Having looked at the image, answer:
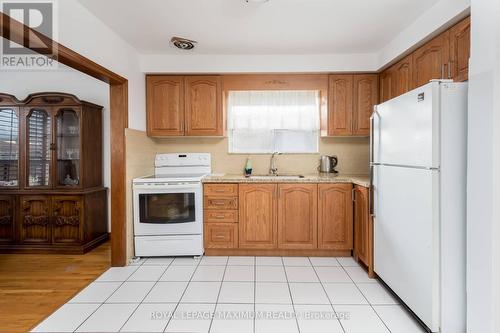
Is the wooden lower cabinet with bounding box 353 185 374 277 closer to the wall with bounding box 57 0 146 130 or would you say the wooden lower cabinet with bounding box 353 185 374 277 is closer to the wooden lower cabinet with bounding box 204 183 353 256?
the wooden lower cabinet with bounding box 204 183 353 256

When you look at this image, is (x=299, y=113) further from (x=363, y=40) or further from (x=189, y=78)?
(x=189, y=78)

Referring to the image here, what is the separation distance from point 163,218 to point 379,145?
2353 mm

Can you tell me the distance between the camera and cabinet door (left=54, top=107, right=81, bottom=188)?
347 centimetres

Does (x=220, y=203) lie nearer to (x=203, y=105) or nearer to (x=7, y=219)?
(x=203, y=105)

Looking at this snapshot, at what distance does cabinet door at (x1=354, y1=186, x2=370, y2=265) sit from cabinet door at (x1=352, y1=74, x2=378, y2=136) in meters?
0.83

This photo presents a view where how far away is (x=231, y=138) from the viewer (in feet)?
12.6

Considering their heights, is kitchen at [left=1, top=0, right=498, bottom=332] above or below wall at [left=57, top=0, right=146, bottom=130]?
below

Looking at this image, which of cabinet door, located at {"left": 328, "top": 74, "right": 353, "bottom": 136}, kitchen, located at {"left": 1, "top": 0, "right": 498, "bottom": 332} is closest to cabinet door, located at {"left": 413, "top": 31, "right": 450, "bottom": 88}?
kitchen, located at {"left": 1, "top": 0, "right": 498, "bottom": 332}

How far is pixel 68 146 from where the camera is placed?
3559 millimetres

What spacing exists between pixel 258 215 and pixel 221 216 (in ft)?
1.40

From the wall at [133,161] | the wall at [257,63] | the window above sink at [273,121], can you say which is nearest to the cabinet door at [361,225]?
the window above sink at [273,121]

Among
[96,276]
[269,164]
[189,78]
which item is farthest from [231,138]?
[96,276]

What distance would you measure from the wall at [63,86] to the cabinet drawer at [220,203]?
1.66m

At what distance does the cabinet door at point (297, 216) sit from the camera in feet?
10.6
